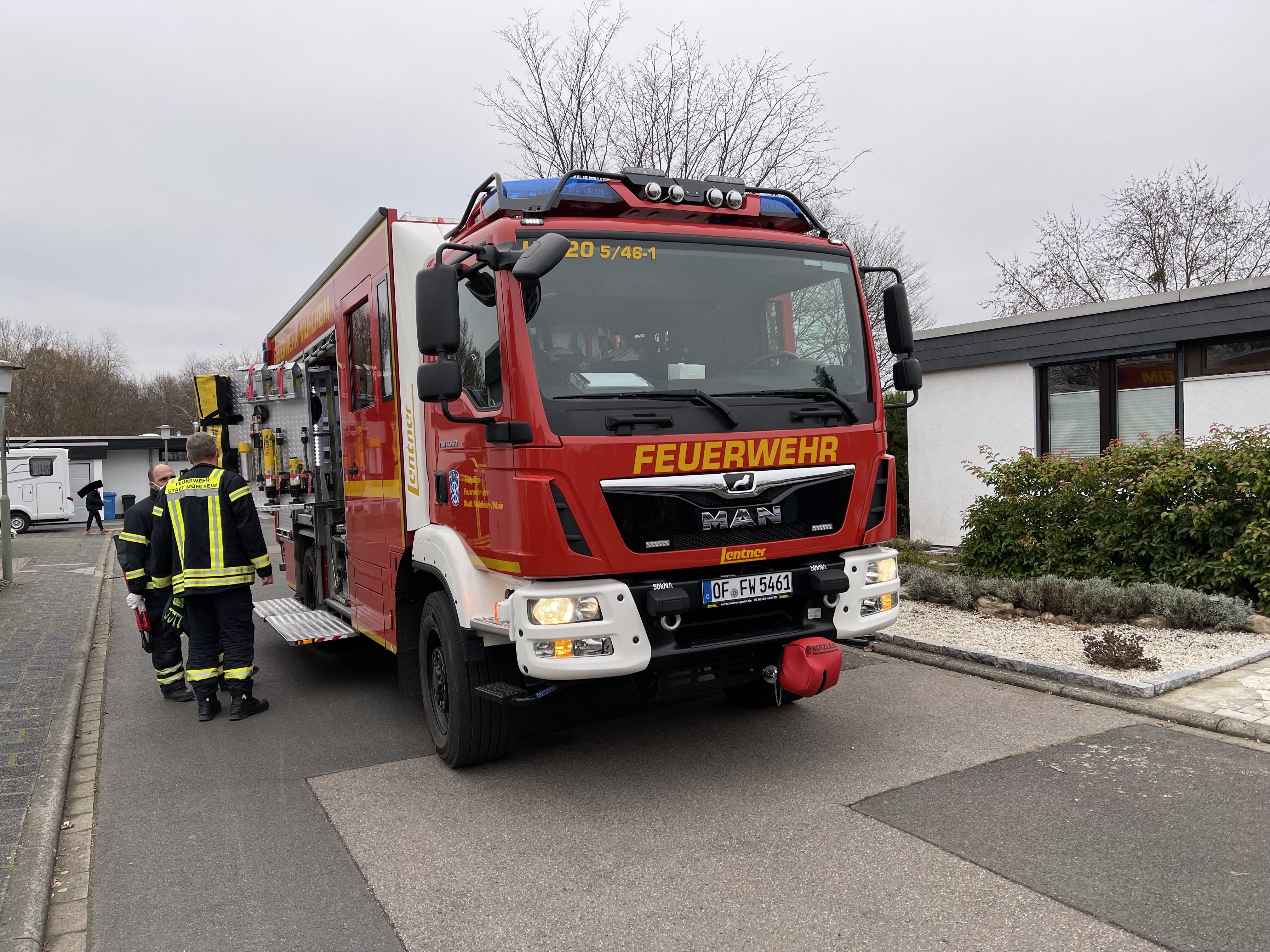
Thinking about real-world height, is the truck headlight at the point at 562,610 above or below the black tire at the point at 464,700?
above

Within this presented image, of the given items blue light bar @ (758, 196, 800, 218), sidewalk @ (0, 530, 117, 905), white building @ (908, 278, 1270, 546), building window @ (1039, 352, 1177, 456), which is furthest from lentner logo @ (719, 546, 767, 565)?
building window @ (1039, 352, 1177, 456)

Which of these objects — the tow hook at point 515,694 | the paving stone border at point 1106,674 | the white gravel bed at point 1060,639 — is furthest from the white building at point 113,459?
the tow hook at point 515,694

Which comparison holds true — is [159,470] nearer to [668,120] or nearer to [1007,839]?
[1007,839]

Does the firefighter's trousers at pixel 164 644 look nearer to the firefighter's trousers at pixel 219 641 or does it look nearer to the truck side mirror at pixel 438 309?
the firefighter's trousers at pixel 219 641

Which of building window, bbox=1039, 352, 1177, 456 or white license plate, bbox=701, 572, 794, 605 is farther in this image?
building window, bbox=1039, 352, 1177, 456

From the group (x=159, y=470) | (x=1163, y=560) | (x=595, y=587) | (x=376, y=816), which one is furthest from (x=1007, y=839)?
(x=159, y=470)

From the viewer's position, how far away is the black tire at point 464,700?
447cm

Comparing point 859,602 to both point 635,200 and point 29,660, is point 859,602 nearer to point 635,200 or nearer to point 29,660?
point 635,200

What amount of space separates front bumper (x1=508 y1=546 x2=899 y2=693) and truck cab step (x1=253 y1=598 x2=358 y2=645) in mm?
3024

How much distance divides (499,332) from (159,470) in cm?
442

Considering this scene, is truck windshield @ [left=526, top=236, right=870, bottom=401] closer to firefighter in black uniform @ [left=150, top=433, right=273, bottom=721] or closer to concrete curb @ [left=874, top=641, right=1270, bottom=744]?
concrete curb @ [left=874, top=641, right=1270, bottom=744]

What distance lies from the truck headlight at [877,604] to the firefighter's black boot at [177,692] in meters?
4.91

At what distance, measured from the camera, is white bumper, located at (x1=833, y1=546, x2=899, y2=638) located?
15.0 feet

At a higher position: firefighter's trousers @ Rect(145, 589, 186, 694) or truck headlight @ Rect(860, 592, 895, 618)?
truck headlight @ Rect(860, 592, 895, 618)
